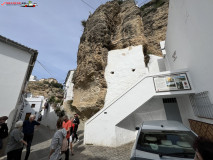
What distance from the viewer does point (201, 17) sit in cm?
325

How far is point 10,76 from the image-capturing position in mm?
6301

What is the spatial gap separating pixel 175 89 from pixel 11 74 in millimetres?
10046

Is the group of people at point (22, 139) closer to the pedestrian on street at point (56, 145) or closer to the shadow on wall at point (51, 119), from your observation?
the pedestrian on street at point (56, 145)

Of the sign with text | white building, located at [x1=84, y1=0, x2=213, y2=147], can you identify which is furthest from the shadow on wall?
the sign with text

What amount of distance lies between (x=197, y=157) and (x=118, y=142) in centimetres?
476

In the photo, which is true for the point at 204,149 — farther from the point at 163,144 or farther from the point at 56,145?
the point at 56,145

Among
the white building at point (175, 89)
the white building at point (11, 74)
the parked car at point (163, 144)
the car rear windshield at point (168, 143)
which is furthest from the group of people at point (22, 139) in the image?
the white building at point (11, 74)

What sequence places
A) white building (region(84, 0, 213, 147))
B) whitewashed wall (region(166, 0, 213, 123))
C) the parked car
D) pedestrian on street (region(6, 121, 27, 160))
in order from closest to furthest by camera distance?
the parked car → pedestrian on street (region(6, 121, 27, 160)) → whitewashed wall (region(166, 0, 213, 123)) → white building (region(84, 0, 213, 147))

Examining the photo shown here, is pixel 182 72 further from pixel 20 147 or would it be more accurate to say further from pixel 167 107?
pixel 20 147

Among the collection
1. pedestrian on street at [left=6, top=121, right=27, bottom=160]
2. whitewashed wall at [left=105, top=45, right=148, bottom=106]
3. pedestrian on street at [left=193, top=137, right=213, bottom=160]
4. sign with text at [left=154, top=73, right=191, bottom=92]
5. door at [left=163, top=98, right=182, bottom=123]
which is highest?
whitewashed wall at [left=105, top=45, right=148, bottom=106]

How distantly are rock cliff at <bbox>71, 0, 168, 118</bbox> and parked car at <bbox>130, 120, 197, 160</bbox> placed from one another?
5.99m

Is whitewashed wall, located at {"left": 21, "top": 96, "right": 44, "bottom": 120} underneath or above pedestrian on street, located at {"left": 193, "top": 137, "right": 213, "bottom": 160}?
above

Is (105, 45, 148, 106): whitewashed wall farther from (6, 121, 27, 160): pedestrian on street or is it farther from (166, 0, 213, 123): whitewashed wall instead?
(6, 121, 27, 160): pedestrian on street

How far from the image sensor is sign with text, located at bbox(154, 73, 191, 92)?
4.71 metres
